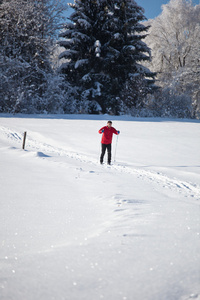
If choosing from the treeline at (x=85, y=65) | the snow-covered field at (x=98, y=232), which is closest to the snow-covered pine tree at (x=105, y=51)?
the treeline at (x=85, y=65)

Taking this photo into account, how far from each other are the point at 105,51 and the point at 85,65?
2365 mm

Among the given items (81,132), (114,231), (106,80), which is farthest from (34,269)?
(106,80)

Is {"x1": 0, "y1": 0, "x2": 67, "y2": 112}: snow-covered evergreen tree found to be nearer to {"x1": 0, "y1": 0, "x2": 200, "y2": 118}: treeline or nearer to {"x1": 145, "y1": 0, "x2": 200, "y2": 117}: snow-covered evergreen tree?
{"x1": 0, "y1": 0, "x2": 200, "y2": 118}: treeline

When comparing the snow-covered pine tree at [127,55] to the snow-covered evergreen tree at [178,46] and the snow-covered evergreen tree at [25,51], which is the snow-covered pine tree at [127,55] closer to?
the snow-covered evergreen tree at [178,46]

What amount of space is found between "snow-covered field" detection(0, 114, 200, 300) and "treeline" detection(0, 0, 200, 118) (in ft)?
43.4

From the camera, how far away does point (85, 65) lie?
19906 millimetres

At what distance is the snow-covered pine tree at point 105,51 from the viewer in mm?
19078

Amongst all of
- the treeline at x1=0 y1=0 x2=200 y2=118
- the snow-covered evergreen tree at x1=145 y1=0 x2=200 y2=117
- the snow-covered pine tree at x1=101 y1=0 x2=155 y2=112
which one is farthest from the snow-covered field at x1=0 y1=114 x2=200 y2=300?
the snow-covered evergreen tree at x1=145 y1=0 x2=200 y2=117

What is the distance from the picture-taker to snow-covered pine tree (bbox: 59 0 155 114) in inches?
751

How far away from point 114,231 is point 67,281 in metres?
0.93

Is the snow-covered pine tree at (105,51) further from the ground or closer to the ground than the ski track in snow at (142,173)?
further from the ground

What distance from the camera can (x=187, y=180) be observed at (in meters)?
5.70

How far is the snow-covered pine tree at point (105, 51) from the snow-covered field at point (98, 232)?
13.8 metres

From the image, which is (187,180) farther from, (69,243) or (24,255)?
(24,255)
